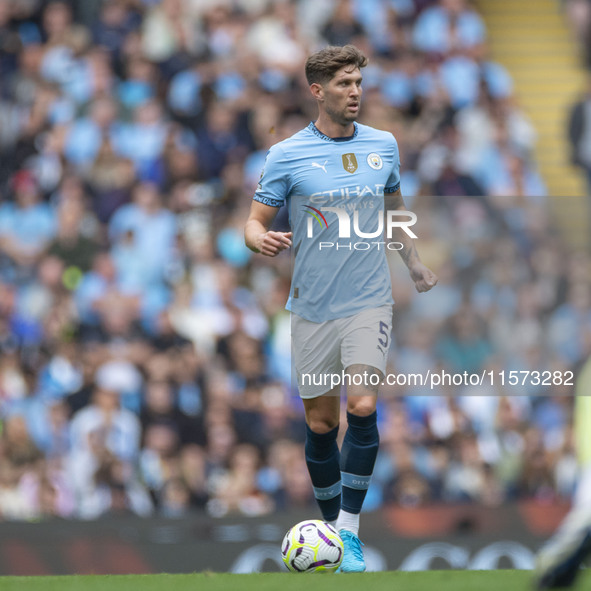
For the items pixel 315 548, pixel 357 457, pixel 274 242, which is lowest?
pixel 315 548

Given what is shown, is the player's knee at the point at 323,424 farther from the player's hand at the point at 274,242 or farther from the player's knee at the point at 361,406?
the player's hand at the point at 274,242

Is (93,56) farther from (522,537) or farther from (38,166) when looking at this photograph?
(522,537)

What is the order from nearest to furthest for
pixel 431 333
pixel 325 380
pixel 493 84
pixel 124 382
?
pixel 325 380
pixel 431 333
pixel 124 382
pixel 493 84

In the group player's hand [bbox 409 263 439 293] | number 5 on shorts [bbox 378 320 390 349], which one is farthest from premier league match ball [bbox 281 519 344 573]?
player's hand [bbox 409 263 439 293]

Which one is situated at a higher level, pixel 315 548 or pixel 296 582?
pixel 296 582

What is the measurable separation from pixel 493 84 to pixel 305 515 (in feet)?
18.4

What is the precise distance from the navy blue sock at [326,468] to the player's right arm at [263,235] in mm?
1102

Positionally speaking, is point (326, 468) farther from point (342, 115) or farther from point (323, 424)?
point (342, 115)

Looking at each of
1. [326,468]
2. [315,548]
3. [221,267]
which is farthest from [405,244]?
[221,267]

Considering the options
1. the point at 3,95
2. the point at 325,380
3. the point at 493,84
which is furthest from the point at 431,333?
the point at 3,95

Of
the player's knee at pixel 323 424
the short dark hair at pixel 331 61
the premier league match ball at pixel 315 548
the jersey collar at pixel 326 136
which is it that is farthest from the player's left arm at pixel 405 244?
the premier league match ball at pixel 315 548

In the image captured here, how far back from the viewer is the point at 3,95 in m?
13.4

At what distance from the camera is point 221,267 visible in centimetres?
1124

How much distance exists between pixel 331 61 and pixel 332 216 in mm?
807
